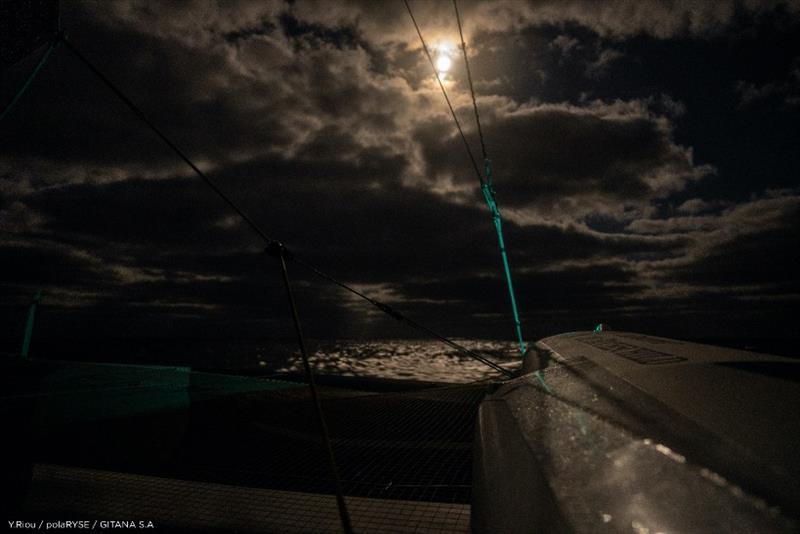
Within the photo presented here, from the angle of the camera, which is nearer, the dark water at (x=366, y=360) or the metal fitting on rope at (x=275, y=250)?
the metal fitting on rope at (x=275, y=250)

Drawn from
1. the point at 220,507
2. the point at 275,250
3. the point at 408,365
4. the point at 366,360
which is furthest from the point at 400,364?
the point at 275,250

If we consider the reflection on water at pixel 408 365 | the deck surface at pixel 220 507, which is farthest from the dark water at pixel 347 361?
the deck surface at pixel 220 507

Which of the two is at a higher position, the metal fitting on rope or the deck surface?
the metal fitting on rope

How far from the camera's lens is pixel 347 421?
8047 mm

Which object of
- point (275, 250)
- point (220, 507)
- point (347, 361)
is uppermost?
point (275, 250)

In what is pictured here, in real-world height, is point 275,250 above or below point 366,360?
above

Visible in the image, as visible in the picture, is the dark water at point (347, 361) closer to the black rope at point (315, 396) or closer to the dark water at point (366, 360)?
the dark water at point (366, 360)

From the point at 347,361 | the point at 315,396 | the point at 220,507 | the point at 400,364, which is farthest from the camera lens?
the point at 347,361

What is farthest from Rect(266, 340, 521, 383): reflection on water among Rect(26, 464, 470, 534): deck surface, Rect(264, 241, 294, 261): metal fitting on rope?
Rect(264, 241, 294, 261): metal fitting on rope

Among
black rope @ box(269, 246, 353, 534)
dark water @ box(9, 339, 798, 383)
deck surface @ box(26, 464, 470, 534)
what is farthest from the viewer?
dark water @ box(9, 339, 798, 383)

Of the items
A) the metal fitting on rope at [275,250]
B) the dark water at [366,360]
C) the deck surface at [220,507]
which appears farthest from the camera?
the dark water at [366,360]

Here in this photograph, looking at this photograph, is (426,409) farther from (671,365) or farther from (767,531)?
(767,531)

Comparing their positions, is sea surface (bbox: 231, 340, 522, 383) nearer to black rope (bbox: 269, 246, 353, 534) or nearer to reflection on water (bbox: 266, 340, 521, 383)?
reflection on water (bbox: 266, 340, 521, 383)

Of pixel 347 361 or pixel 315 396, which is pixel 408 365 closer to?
pixel 347 361
